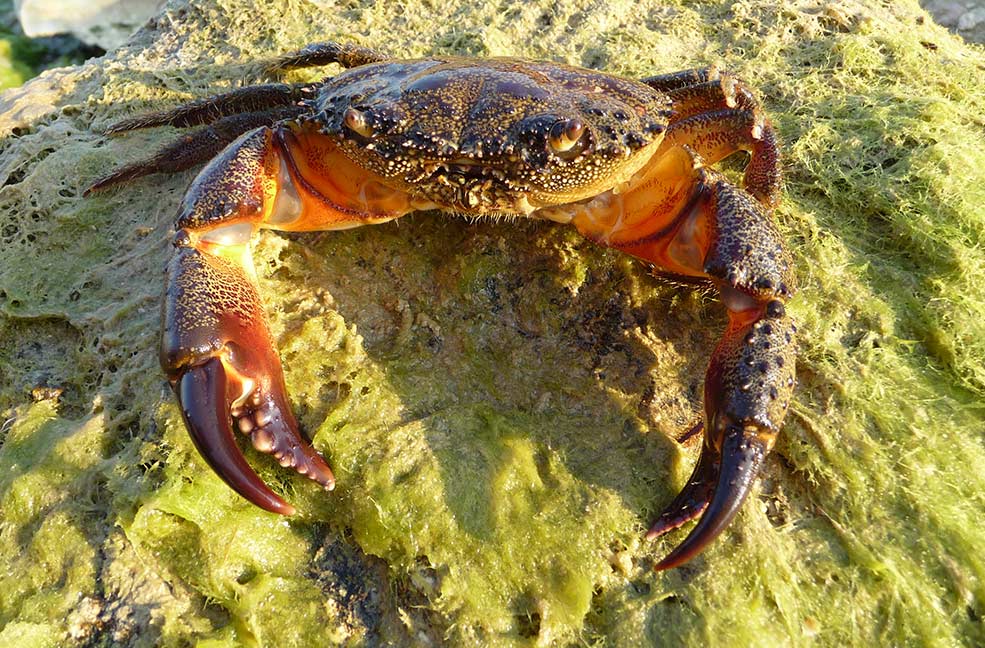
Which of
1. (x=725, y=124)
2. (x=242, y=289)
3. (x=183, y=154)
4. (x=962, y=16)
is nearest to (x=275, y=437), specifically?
(x=242, y=289)

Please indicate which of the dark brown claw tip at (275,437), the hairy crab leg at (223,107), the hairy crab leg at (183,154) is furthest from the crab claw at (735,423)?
the hairy crab leg at (183,154)

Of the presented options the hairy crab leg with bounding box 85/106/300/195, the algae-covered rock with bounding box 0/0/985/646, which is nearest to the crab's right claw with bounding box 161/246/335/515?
the algae-covered rock with bounding box 0/0/985/646

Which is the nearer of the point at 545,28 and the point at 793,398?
the point at 793,398

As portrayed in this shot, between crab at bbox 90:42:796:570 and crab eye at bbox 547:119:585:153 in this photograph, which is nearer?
crab at bbox 90:42:796:570

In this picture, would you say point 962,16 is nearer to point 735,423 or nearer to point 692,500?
point 735,423

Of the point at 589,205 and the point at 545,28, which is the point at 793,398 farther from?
the point at 545,28

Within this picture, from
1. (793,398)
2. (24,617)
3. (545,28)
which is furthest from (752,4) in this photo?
(24,617)

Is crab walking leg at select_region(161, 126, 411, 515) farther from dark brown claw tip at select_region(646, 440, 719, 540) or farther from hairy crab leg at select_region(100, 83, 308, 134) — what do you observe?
dark brown claw tip at select_region(646, 440, 719, 540)
